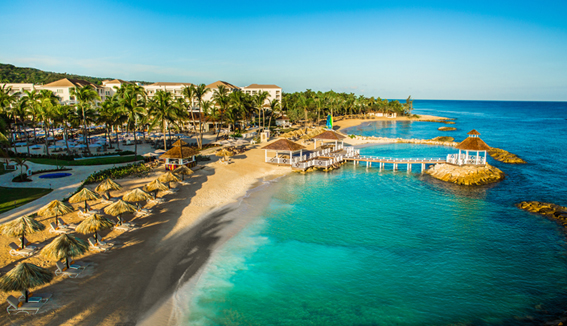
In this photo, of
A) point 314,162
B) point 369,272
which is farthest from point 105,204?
point 314,162

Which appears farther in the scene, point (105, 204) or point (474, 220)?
point (474, 220)

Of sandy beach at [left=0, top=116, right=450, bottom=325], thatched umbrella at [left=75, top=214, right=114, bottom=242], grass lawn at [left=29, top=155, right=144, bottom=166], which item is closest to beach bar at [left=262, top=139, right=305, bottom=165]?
sandy beach at [left=0, top=116, right=450, bottom=325]

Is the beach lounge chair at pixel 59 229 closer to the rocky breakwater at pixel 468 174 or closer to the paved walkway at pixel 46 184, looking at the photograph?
the paved walkway at pixel 46 184

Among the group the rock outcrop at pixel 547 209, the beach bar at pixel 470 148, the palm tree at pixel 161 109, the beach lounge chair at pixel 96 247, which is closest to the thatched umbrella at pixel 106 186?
the beach lounge chair at pixel 96 247

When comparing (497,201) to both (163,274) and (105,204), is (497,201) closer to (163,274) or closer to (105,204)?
(163,274)

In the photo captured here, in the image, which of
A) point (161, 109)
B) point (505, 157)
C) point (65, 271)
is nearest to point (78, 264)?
point (65, 271)

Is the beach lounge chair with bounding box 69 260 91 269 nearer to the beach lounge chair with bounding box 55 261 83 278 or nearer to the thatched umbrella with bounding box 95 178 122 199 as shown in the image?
the beach lounge chair with bounding box 55 261 83 278
